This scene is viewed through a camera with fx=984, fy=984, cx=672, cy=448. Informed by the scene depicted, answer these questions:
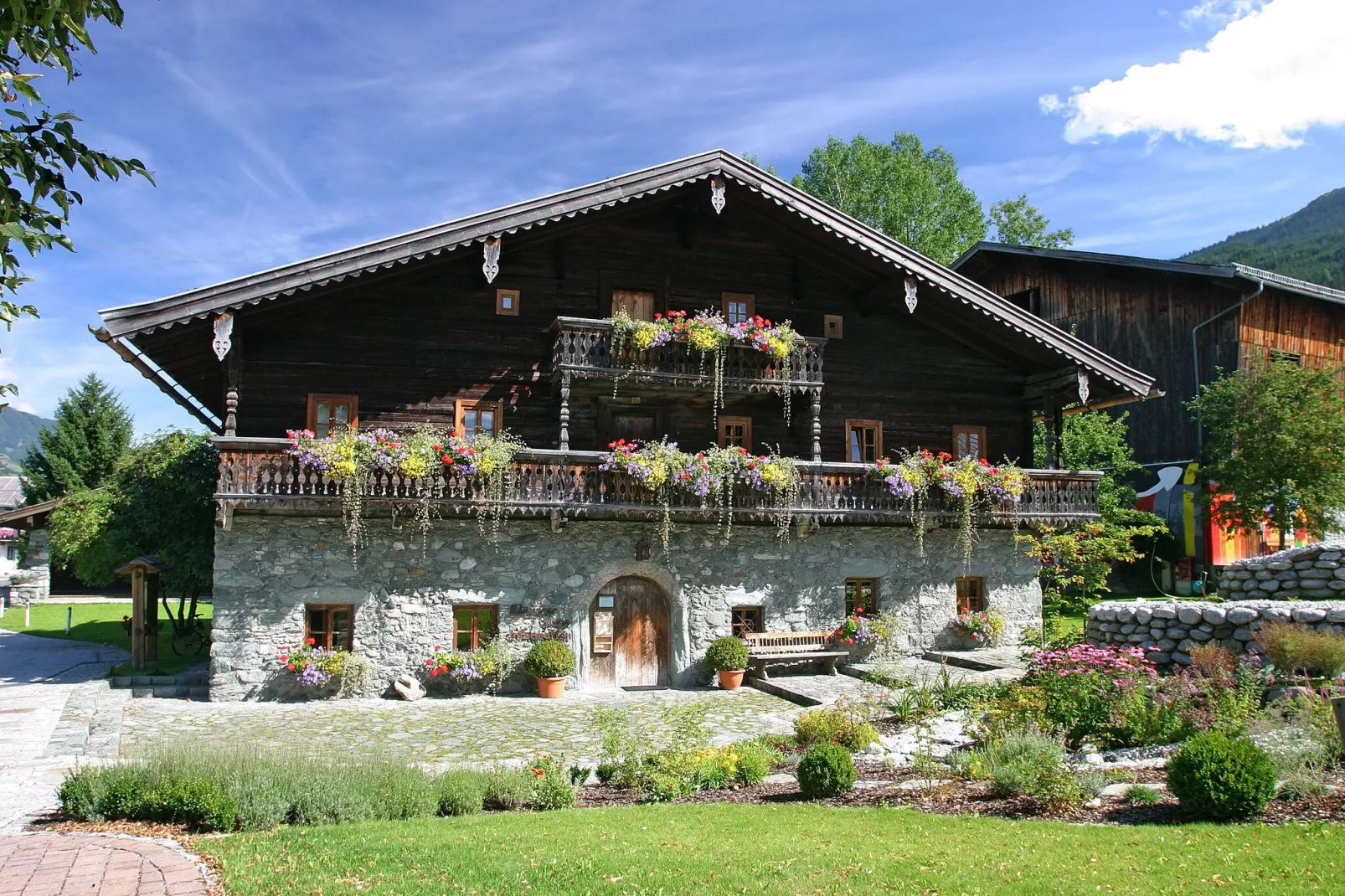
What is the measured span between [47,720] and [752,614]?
12410 millimetres

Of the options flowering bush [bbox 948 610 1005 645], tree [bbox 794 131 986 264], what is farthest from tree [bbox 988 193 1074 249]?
flowering bush [bbox 948 610 1005 645]

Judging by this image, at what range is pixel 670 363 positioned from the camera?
19781mm

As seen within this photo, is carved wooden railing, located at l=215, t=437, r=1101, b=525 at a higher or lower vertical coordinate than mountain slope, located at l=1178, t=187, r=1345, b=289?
lower

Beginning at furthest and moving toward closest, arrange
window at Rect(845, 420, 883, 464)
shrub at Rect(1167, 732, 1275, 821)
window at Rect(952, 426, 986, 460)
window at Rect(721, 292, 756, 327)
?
window at Rect(952, 426, 986, 460) < window at Rect(845, 420, 883, 464) < window at Rect(721, 292, 756, 327) < shrub at Rect(1167, 732, 1275, 821)

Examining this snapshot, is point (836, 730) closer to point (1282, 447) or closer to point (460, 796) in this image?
point (460, 796)

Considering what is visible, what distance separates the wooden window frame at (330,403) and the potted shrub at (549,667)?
550cm

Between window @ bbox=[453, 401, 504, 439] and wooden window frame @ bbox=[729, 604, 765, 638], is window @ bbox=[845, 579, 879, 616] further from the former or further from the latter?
window @ bbox=[453, 401, 504, 439]

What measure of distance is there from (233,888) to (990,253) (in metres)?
31.6

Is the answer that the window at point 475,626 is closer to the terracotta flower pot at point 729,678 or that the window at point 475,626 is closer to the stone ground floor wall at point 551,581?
the stone ground floor wall at point 551,581

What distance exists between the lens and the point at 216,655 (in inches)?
673

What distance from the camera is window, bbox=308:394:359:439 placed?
18828mm

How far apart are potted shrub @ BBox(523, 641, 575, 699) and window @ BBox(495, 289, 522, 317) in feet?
22.2

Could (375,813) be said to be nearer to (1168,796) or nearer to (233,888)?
(233,888)

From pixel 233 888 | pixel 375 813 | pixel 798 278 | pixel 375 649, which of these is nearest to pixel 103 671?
pixel 375 649
